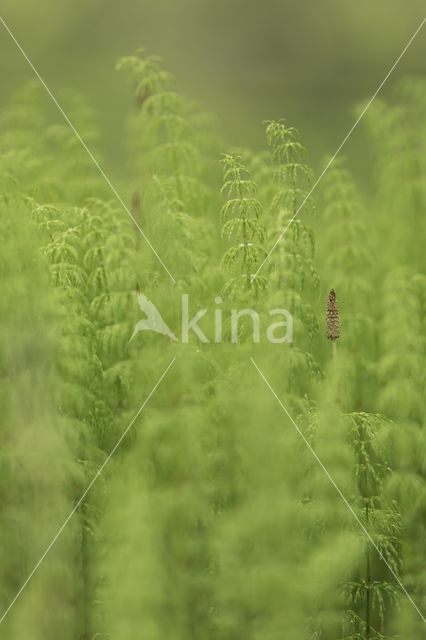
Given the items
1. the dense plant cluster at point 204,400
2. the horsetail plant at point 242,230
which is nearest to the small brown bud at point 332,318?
the dense plant cluster at point 204,400

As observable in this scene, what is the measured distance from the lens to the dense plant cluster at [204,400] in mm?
1729

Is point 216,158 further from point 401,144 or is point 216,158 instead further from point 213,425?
point 213,425

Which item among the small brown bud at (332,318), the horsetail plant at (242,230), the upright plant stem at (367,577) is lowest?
the upright plant stem at (367,577)

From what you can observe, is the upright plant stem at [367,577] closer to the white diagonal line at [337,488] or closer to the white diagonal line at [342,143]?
the white diagonal line at [337,488]

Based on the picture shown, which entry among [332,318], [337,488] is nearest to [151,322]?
[332,318]

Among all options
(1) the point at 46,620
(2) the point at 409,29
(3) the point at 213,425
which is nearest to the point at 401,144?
(2) the point at 409,29

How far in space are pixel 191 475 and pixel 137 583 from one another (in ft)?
0.70

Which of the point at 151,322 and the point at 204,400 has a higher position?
the point at 151,322

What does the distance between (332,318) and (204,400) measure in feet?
0.91

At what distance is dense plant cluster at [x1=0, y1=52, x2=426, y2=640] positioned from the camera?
1.73 metres

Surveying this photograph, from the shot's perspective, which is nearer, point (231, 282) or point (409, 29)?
point (231, 282)

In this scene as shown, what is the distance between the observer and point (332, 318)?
169 centimetres

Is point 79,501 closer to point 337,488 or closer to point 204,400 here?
point 204,400

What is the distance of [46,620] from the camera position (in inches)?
70.6
